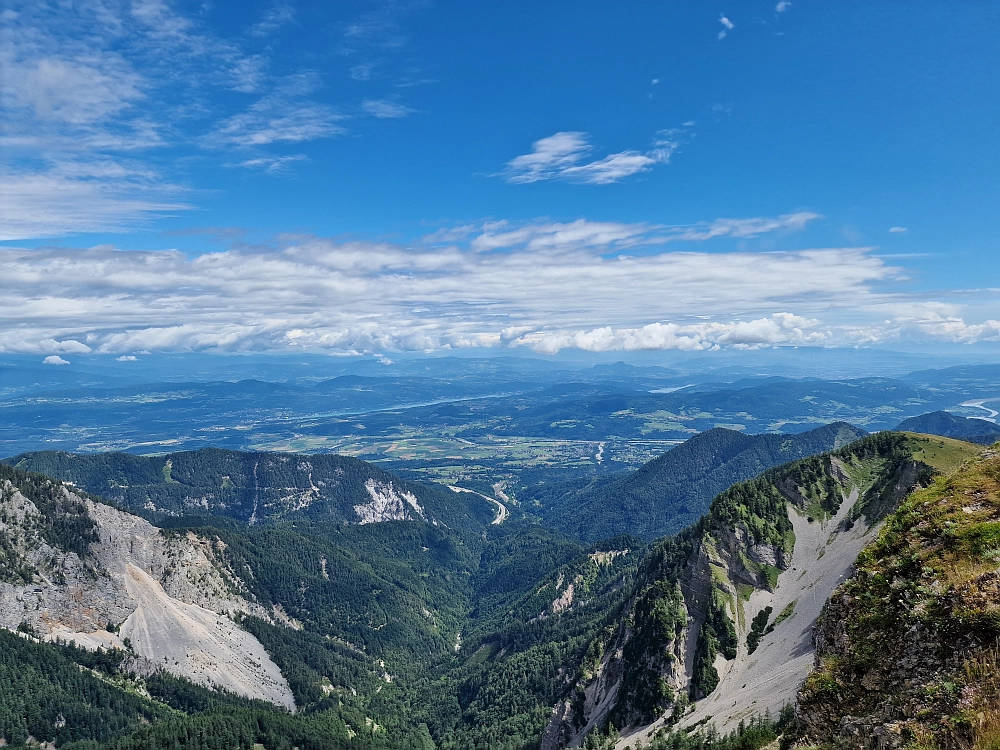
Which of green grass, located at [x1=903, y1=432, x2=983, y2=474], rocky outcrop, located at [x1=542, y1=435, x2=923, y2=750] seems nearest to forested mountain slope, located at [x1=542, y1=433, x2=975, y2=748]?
rocky outcrop, located at [x1=542, y1=435, x2=923, y2=750]

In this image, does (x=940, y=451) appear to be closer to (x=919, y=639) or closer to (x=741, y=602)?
(x=741, y=602)

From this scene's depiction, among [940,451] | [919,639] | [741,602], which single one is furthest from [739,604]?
[919,639]

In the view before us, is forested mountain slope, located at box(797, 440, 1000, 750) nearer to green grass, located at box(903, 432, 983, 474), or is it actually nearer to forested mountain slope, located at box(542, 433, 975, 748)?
forested mountain slope, located at box(542, 433, 975, 748)

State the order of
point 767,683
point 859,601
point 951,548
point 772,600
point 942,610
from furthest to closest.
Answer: point 772,600, point 767,683, point 859,601, point 951,548, point 942,610

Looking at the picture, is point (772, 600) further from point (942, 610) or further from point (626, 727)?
point (942, 610)

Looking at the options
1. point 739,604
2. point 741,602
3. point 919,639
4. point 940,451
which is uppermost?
point 919,639

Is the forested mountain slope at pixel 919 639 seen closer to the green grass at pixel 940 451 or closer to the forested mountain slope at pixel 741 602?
the forested mountain slope at pixel 741 602

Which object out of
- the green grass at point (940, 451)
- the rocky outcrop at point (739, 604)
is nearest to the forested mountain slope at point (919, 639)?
the rocky outcrop at point (739, 604)

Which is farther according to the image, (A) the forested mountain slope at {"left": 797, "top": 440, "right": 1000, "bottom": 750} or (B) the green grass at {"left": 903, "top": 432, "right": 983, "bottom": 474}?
(B) the green grass at {"left": 903, "top": 432, "right": 983, "bottom": 474}

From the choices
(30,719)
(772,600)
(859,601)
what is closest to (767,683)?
(772,600)
